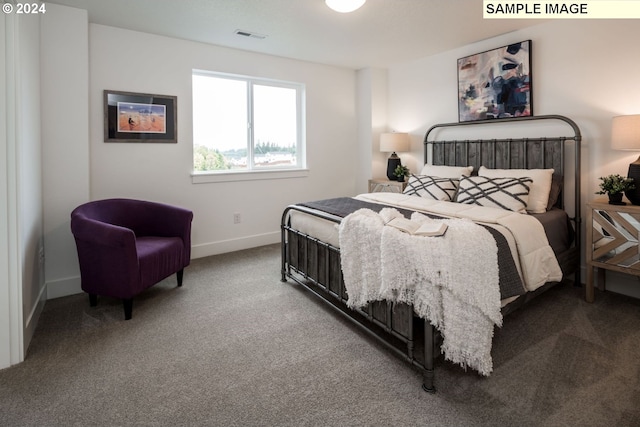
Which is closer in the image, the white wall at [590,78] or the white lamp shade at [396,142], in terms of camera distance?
the white wall at [590,78]

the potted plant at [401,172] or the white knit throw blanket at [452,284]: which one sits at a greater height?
the potted plant at [401,172]

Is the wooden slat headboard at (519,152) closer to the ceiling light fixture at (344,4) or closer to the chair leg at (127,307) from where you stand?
the ceiling light fixture at (344,4)

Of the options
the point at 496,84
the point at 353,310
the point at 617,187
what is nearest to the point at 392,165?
the point at 496,84

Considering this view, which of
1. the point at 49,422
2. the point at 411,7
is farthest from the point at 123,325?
the point at 411,7

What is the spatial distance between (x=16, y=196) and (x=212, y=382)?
1.52 m

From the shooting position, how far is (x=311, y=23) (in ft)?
11.2

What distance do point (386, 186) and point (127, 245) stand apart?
3.19 metres

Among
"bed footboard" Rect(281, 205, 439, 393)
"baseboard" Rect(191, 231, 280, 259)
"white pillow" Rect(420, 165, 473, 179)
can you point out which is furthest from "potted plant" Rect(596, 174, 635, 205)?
"baseboard" Rect(191, 231, 280, 259)

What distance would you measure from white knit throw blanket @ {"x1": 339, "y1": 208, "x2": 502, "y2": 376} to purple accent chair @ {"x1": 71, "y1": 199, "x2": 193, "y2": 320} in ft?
5.90

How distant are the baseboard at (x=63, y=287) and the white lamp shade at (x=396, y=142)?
12.2 ft

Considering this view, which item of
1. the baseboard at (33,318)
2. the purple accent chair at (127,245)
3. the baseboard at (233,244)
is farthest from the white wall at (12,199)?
the baseboard at (233,244)

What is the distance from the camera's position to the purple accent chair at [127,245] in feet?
8.39

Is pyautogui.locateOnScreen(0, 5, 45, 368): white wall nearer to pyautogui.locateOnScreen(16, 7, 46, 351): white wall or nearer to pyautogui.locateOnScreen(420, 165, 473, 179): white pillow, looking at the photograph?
pyautogui.locateOnScreen(16, 7, 46, 351): white wall

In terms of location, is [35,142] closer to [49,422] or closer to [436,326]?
[49,422]
